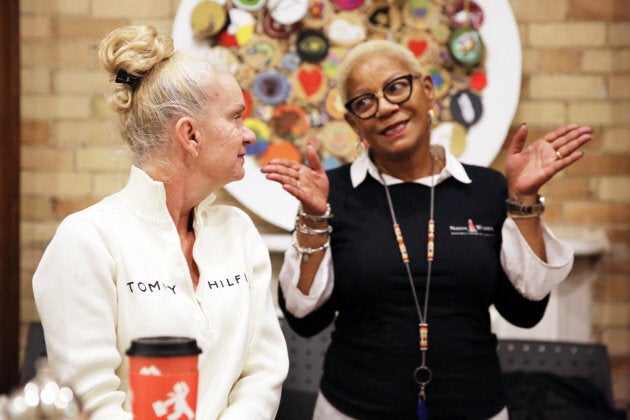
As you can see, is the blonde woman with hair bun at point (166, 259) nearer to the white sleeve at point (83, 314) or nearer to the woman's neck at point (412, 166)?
the white sleeve at point (83, 314)

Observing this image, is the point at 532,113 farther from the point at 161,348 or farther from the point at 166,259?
the point at 161,348

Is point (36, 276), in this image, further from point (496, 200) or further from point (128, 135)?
point (496, 200)

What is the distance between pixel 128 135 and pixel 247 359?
0.51m

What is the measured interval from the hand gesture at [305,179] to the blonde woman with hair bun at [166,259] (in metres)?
0.19

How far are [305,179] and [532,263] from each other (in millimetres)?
583

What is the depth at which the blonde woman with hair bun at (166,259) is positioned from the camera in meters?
1.27

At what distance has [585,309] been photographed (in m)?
2.79

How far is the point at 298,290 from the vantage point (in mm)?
1812

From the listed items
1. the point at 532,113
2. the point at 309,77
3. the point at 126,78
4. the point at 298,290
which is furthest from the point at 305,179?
the point at 532,113

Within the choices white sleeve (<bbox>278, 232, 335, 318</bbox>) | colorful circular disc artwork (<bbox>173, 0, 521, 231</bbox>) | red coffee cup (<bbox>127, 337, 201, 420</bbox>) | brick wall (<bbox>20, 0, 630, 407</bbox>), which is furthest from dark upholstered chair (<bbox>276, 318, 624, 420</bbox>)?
red coffee cup (<bbox>127, 337, 201, 420</bbox>)

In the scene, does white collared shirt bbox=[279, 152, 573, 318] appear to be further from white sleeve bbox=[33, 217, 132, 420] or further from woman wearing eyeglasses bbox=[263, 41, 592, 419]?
white sleeve bbox=[33, 217, 132, 420]

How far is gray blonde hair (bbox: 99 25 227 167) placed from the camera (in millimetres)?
1420

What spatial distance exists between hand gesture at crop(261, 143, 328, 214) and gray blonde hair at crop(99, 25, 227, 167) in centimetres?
29

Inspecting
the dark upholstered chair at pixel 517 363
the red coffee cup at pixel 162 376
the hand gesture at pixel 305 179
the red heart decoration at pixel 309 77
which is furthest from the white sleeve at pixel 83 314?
the red heart decoration at pixel 309 77
